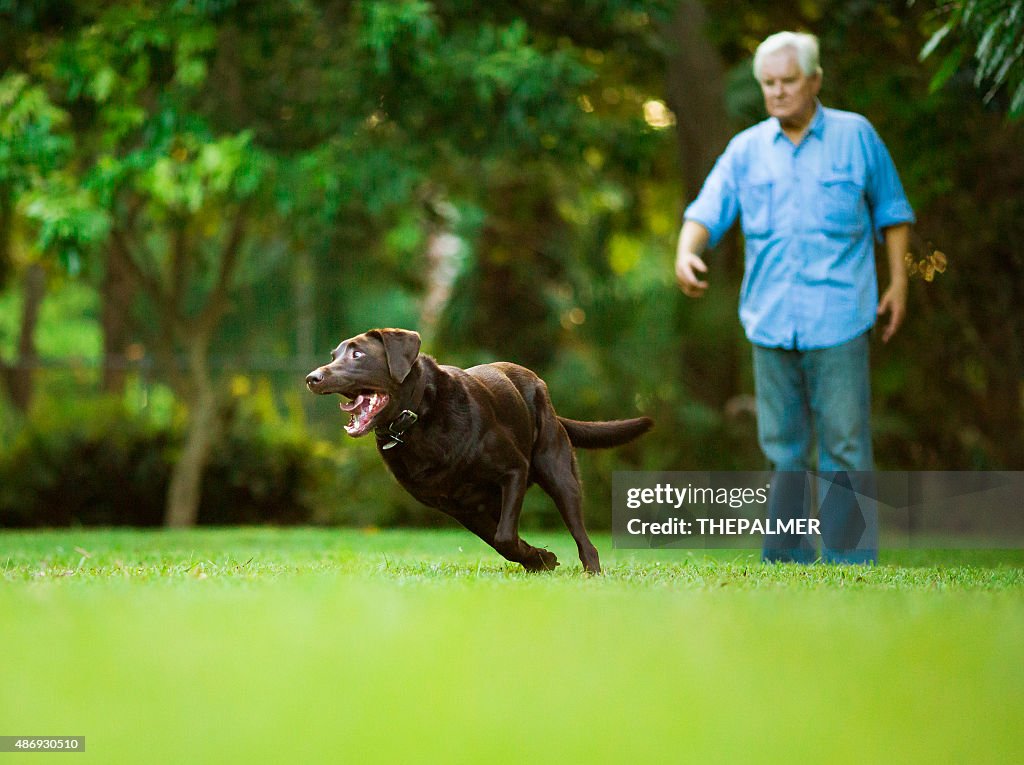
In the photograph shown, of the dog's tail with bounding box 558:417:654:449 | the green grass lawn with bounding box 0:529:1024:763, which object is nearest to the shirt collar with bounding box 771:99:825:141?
the dog's tail with bounding box 558:417:654:449

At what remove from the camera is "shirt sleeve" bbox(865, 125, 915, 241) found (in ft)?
22.0

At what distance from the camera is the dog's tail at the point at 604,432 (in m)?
6.06

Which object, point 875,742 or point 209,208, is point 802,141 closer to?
point 875,742

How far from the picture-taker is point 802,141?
674cm

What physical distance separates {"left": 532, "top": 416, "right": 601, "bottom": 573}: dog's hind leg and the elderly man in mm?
1249

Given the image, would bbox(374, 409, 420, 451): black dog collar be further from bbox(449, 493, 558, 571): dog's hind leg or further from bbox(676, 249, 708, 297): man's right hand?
bbox(676, 249, 708, 297): man's right hand

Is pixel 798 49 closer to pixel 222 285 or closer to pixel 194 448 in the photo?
pixel 222 285

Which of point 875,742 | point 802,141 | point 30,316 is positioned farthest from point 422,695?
point 30,316

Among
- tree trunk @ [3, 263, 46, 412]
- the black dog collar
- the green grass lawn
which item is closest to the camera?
the green grass lawn

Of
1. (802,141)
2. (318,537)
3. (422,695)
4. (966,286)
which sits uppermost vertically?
(802,141)

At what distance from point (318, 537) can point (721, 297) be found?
16.4 feet

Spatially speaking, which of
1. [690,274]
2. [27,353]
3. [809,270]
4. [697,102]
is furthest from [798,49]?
[27,353]

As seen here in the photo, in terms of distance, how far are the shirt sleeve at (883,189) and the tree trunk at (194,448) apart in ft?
30.1

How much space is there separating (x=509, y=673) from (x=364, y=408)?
88.5 inches
